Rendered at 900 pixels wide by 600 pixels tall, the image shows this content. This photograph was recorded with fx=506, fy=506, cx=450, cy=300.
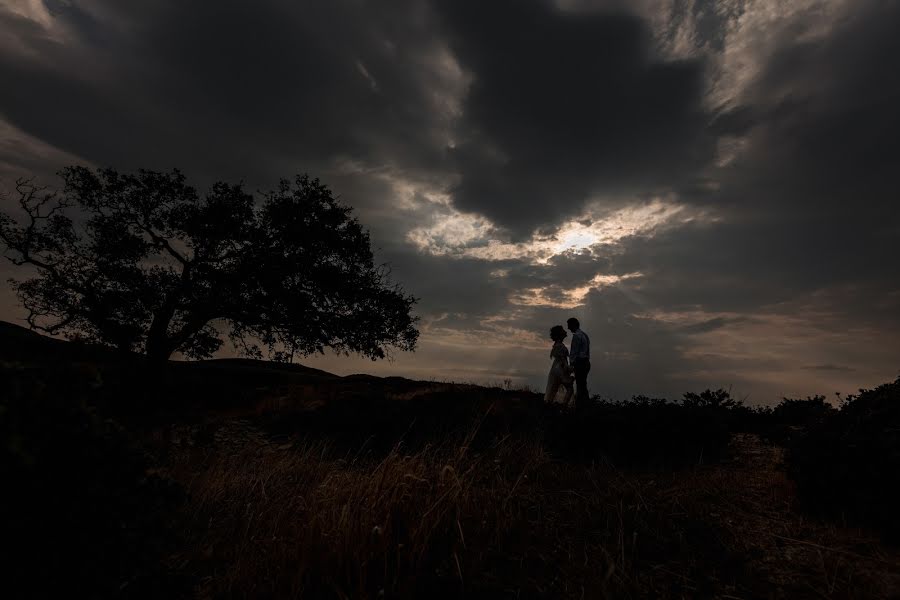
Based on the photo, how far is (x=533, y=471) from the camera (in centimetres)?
627

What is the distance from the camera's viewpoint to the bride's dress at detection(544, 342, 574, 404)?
500 inches

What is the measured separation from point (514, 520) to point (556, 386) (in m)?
9.06

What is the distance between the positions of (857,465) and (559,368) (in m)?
7.55

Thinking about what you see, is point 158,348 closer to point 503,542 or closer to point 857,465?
point 503,542

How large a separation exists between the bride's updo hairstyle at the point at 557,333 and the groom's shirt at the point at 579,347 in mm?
264

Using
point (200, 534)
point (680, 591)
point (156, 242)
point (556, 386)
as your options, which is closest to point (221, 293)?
point (156, 242)

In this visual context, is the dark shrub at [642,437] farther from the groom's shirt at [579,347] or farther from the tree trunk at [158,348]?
the tree trunk at [158,348]

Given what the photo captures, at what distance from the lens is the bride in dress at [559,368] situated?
12.7 metres

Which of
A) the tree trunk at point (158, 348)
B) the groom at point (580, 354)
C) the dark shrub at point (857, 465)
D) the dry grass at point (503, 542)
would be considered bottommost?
the dry grass at point (503, 542)

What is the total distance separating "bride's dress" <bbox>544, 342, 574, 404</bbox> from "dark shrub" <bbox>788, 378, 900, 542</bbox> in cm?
666

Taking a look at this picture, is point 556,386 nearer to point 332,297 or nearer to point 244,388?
point 332,297

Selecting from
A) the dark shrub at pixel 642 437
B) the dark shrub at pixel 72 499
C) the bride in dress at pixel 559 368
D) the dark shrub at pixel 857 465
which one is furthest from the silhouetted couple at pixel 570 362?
the dark shrub at pixel 72 499

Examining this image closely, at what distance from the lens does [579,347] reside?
1270 centimetres

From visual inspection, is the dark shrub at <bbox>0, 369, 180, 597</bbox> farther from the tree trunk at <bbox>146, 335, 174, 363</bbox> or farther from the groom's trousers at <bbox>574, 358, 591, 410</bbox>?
the tree trunk at <bbox>146, 335, 174, 363</bbox>
